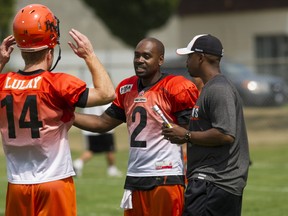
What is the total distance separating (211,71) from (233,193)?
0.95m

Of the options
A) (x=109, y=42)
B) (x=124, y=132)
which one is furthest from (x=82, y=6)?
(x=124, y=132)

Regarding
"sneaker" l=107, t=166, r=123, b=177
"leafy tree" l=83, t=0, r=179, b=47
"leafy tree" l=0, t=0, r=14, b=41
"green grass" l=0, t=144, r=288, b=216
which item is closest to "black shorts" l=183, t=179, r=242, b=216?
"green grass" l=0, t=144, r=288, b=216

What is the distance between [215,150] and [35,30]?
1623 mm

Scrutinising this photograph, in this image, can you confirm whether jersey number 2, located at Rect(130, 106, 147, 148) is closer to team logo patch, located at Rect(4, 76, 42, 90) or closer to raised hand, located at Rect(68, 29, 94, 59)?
raised hand, located at Rect(68, 29, 94, 59)

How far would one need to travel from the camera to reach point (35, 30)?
19.0 ft

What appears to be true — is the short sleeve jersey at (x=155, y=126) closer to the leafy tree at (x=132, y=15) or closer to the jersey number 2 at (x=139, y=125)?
the jersey number 2 at (x=139, y=125)

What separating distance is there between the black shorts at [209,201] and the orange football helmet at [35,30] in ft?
5.08

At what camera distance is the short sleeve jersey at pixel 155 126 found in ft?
22.6

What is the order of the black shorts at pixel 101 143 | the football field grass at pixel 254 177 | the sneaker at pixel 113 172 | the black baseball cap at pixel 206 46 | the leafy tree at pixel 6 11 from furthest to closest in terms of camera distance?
the leafy tree at pixel 6 11 → the black shorts at pixel 101 143 → the sneaker at pixel 113 172 → the football field grass at pixel 254 177 → the black baseball cap at pixel 206 46

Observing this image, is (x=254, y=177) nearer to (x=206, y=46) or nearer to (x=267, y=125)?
(x=267, y=125)

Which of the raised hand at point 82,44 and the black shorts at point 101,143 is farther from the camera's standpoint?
the black shorts at point 101,143

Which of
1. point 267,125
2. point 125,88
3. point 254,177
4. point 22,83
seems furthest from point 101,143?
point 22,83

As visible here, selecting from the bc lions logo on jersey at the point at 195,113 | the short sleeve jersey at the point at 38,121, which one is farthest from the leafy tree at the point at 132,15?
the short sleeve jersey at the point at 38,121

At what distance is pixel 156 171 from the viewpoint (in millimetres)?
6930
